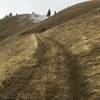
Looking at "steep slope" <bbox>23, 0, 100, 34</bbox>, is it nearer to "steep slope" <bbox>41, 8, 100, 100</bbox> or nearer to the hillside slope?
"steep slope" <bbox>41, 8, 100, 100</bbox>

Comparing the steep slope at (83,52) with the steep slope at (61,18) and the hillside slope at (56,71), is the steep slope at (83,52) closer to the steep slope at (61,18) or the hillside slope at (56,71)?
the hillside slope at (56,71)

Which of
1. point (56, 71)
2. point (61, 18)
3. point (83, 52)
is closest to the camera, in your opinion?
point (56, 71)

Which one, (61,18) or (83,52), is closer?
(83,52)

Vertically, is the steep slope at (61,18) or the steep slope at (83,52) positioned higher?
the steep slope at (61,18)

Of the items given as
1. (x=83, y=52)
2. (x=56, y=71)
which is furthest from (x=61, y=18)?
(x=56, y=71)

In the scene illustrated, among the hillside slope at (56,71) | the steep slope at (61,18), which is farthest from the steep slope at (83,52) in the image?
the steep slope at (61,18)

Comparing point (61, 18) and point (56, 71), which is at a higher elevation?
point (61, 18)

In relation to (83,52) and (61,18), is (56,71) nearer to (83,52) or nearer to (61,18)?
(83,52)

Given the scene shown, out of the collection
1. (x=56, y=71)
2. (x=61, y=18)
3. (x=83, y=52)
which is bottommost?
(x=56, y=71)

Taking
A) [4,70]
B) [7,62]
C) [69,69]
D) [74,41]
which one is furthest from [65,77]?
[74,41]

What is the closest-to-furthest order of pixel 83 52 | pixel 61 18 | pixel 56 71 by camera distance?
pixel 56 71
pixel 83 52
pixel 61 18

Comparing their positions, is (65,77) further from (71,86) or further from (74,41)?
(74,41)

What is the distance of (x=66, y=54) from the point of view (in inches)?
1435

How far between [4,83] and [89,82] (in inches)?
307
